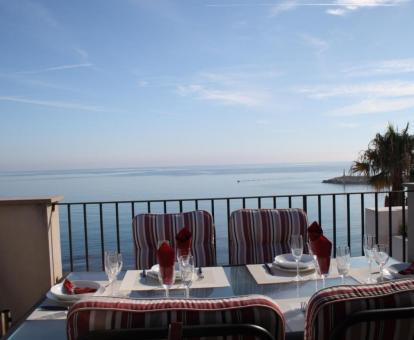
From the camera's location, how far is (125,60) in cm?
833

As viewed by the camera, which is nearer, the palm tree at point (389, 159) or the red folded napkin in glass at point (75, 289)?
the red folded napkin in glass at point (75, 289)

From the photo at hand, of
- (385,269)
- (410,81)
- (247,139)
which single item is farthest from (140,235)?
(247,139)

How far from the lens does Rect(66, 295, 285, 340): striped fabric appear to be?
0.91 metres

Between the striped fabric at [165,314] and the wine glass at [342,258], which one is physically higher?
the striped fabric at [165,314]

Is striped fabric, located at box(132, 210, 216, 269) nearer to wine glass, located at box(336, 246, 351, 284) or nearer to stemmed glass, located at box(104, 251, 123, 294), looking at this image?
stemmed glass, located at box(104, 251, 123, 294)

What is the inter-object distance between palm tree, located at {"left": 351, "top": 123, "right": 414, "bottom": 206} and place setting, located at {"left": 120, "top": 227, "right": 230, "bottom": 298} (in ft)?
33.1

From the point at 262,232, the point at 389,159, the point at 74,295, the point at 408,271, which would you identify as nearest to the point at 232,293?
the point at 74,295

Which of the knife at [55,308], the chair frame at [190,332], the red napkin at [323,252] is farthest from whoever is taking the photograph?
the red napkin at [323,252]

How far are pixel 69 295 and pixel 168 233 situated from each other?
1.02 metres

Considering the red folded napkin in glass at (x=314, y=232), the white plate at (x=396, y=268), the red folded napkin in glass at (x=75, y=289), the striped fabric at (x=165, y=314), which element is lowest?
the white plate at (x=396, y=268)

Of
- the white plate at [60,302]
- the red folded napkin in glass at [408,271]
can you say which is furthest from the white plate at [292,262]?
the white plate at [60,302]

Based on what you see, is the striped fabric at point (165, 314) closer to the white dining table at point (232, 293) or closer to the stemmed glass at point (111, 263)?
the white dining table at point (232, 293)

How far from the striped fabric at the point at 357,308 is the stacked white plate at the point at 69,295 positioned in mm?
1078

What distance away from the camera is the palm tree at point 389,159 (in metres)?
11.0
